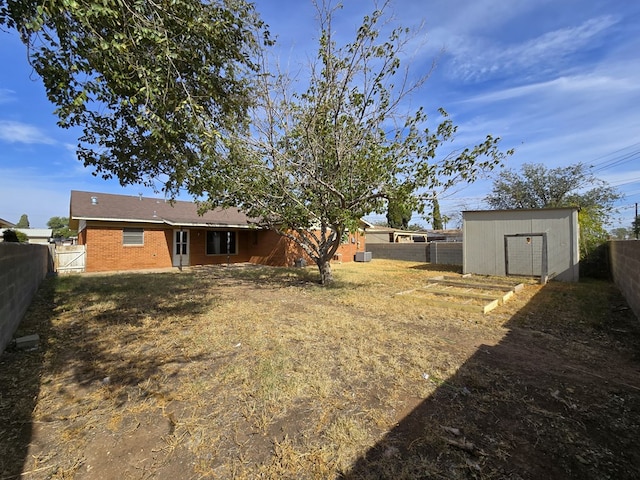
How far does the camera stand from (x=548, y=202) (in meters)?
24.7

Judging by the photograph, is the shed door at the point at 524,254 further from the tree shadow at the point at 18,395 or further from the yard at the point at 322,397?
the tree shadow at the point at 18,395

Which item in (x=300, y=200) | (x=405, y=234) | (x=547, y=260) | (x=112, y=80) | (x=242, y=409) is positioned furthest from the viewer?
(x=405, y=234)

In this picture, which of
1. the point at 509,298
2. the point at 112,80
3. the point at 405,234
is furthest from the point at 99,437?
the point at 405,234

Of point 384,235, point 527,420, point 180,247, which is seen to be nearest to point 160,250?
point 180,247

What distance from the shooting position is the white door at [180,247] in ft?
54.7

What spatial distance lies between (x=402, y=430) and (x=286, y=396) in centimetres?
121

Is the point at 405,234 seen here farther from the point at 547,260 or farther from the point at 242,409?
the point at 242,409

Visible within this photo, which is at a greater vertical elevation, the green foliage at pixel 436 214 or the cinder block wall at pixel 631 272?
the green foliage at pixel 436 214

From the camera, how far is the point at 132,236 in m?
15.4

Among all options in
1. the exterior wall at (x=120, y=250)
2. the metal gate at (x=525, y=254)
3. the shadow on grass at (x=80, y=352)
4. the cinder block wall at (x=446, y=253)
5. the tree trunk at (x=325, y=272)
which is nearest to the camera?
the shadow on grass at (x=80, y=352)

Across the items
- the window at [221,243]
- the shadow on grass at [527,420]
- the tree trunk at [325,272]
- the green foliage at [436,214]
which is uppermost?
the green foliage at [436,214]

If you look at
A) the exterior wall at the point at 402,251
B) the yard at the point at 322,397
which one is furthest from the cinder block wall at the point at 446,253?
the yard at the point at 322,397

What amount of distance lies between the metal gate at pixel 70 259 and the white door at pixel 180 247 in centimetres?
391

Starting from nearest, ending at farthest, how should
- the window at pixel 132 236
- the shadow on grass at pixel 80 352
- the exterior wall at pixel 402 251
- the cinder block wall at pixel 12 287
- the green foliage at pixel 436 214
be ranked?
1. the shadow on grass at pixel 80 352
2. the cinder block wall at pixel 12 287
3. the green foliage at pixel 436 214
4. the window at pixel 132 236
5. the exterior wall at pixel 402 251
